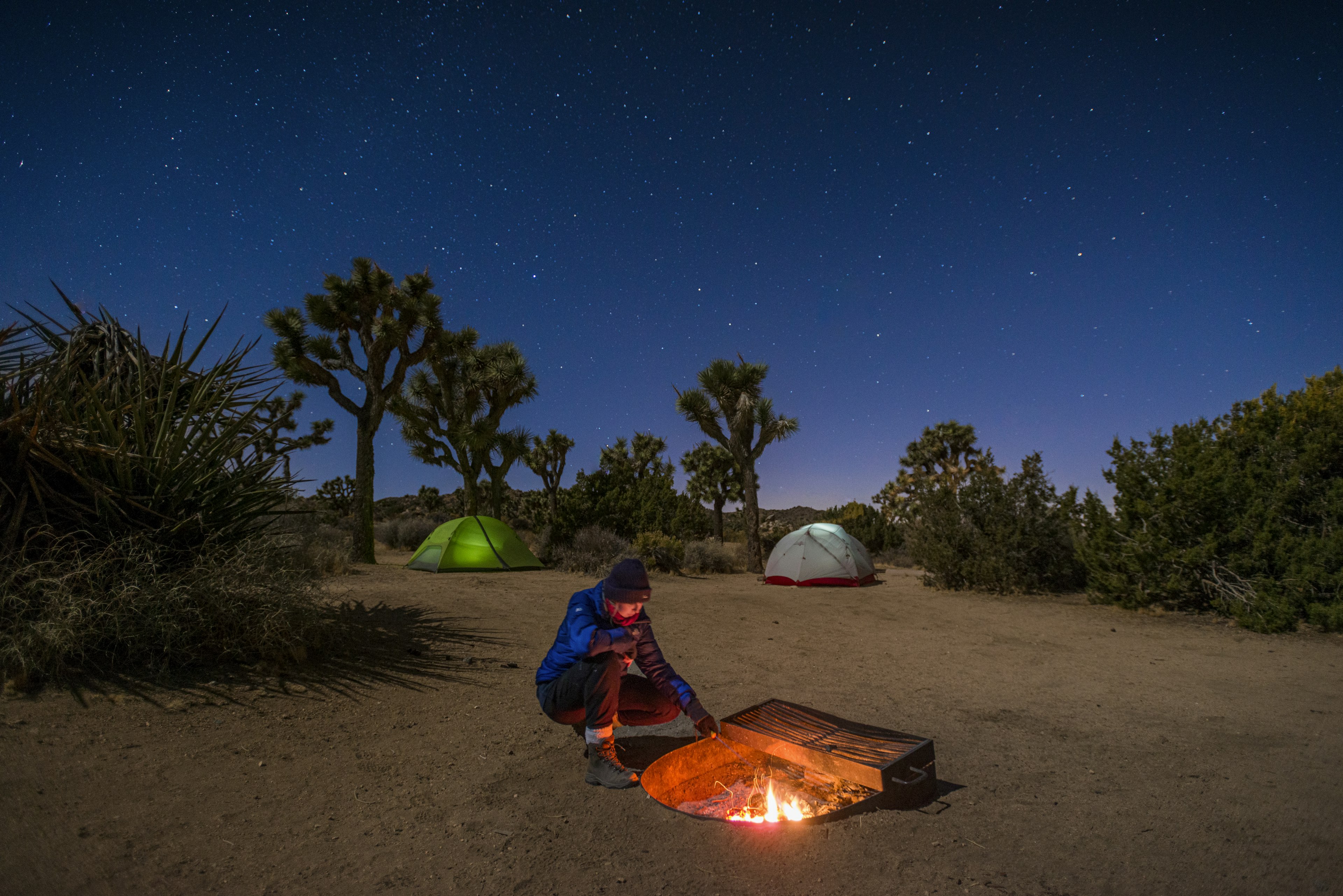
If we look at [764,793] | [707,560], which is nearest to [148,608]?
[764,793]

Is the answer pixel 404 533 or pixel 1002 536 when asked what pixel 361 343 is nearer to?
pixel 404 533

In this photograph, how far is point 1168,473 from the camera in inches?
393

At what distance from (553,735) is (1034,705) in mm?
3874

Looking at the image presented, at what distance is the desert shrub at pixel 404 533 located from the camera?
24.9m

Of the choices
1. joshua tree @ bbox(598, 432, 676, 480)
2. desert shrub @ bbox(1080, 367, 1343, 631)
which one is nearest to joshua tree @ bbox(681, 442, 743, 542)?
joshua tree @ bbox(598, 432, 676, 480)

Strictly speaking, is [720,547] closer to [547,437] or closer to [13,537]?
[547,437]

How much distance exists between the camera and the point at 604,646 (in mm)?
3553

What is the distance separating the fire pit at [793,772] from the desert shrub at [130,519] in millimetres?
3431

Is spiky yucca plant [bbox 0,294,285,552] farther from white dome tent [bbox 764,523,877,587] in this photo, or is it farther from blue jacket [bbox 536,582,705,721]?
white dome tent [bbox 764,523,877,587]

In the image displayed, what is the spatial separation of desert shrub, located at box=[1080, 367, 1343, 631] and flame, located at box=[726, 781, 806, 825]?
8.64 metres

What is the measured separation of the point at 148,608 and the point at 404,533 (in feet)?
71.4

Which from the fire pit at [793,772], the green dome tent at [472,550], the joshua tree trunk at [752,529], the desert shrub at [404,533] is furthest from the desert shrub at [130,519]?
the desert shrub at [404,533]

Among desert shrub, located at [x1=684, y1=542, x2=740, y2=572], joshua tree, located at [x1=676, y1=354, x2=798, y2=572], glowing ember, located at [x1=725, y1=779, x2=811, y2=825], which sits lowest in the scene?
glowing ember, located at [x1=725, y1=779, x2=811, y2=825]

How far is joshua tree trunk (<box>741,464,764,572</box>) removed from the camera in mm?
20000
